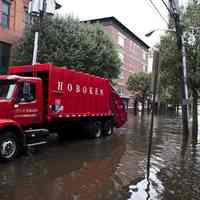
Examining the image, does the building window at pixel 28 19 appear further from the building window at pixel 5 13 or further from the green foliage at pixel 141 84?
the green foliage at pixel 141 84

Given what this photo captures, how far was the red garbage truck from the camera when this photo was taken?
974 centimetres

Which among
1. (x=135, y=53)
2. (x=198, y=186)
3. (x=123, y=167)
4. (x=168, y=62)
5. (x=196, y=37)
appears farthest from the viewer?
(x=135, y=53)

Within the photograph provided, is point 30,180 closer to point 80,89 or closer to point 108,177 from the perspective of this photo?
point 108,177

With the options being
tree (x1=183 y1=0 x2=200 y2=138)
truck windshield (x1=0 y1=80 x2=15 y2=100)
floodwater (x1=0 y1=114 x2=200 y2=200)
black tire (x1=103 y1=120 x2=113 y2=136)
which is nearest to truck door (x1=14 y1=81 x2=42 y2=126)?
truck windshield (x1=0 y1=80 x2=15 y2=100)

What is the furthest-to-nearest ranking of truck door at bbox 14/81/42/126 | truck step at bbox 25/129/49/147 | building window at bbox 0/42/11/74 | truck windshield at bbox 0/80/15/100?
building window at bbox 0/42/11/74 < truck step at bbox 25/129/49/147 < truck door at bbox 14/81/42/126 < truck windshield at bbox 0/80/15/100

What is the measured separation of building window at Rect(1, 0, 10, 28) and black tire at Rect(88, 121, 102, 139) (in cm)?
1559

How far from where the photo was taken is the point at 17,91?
1006cm

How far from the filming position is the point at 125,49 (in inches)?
2389

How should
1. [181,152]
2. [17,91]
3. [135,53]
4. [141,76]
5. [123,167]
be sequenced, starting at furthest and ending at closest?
[135,53] < [141,76] < [181,152] < [17,91] < [123,167]

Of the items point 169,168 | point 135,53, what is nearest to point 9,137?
point 169,168

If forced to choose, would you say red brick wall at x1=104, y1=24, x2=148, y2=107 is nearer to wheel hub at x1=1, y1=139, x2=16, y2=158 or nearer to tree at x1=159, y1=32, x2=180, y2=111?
tree at x1=159, y1=32, x2=180, y2=111

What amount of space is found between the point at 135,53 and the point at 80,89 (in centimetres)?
5592

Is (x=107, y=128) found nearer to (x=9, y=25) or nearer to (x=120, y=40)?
(x=9, y=25)

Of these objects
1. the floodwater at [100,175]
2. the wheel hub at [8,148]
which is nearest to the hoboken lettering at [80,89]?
the floodwater at [100,175]
